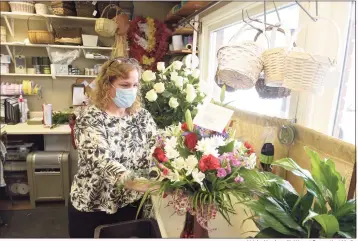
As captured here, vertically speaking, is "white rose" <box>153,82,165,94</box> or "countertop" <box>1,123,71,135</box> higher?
"white rose" <box>153,82,165,94</box>

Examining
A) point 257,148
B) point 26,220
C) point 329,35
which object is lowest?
point 26,220

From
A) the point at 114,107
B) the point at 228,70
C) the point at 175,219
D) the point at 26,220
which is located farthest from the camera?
the point at 26,220

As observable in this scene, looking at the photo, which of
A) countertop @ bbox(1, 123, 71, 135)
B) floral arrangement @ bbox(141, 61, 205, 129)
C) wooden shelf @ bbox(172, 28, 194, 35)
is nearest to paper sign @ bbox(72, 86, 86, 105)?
countertop @ bbox(1, 123, 71, 135)

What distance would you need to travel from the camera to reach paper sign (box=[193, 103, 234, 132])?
714 mm

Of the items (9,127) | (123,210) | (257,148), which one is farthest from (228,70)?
(9,127)

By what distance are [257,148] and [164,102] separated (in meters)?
0.58

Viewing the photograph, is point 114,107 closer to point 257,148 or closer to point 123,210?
point 123,210

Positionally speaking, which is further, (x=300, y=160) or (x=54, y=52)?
(x=54, y=52)

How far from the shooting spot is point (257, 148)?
4.16ft

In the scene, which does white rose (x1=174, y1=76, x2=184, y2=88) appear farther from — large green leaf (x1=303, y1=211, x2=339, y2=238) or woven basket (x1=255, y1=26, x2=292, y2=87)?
large green leaf (x1=303, y1=211, x2=339, y2=238)

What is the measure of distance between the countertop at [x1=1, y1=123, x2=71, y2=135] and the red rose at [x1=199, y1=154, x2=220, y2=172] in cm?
236

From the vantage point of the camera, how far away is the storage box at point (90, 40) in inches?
119

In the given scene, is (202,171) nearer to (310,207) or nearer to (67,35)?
(310,207)

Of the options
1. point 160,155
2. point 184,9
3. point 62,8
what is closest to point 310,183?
point 160,155
